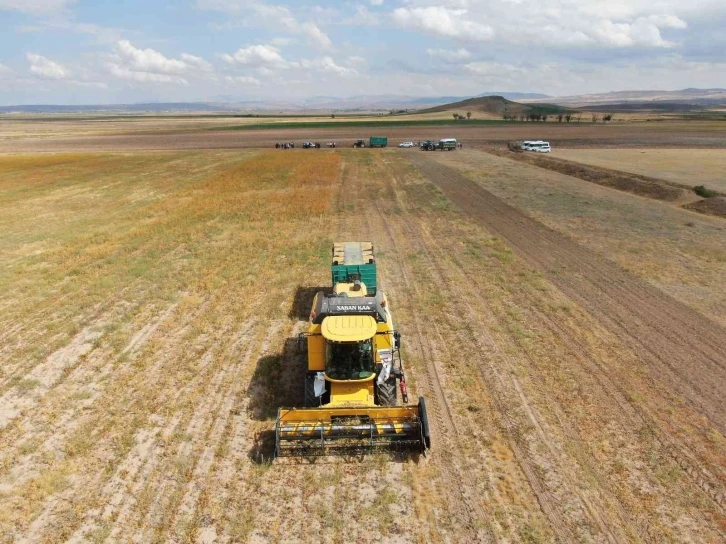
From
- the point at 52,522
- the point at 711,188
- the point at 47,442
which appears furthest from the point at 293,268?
the point at 711,188

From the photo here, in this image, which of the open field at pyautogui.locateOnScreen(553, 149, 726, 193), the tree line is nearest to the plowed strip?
the open field at pyautogui.locateOnScreen(553, 149, 726, 193)

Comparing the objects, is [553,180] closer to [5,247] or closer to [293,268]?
[293,268]

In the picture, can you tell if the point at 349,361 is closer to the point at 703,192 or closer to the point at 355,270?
the point at 355,270

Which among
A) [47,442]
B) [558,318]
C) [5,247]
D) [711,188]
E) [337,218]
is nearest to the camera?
[47,442]

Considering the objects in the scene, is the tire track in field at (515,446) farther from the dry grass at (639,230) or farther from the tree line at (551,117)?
the tree line at (551,117)

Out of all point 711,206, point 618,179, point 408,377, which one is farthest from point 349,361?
point 618,179
